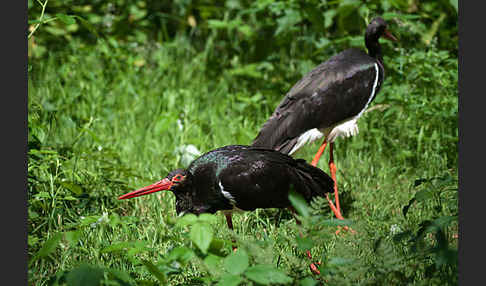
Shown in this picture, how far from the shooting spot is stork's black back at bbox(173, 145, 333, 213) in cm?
298

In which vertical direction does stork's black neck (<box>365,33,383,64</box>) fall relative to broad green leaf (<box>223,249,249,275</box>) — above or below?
above

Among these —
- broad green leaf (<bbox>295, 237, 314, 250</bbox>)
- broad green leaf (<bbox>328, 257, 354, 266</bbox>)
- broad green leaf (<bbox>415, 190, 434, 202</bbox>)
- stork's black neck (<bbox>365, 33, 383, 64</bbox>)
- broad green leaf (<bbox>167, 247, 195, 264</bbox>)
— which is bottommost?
broad green leaf (<bbox>328, 257, 354, 266</bbox>)

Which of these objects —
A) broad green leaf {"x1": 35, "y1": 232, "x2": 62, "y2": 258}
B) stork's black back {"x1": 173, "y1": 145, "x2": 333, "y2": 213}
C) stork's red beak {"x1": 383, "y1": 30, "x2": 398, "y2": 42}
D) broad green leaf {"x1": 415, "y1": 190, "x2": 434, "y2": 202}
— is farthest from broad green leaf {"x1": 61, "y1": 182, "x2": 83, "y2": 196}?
stork's red beak {"x1": 383, "y1": 30, "x2": 398, "y2": 42}

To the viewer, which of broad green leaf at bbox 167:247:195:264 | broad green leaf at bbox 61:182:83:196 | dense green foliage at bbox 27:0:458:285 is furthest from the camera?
broad green leaf at bbox 61:182:83:196

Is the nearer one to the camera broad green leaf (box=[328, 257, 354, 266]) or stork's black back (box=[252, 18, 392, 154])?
broad green leaf (box=[328, 257, 354, 266])

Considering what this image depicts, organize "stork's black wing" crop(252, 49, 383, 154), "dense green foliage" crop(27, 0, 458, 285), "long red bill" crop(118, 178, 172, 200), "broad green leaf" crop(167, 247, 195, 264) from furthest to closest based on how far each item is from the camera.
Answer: "stork's black wing" crop(252, 49, 383, 154) → "long red bill" crop(118, 178, 172, 200) → "dense green foliage" crop(27, 0, 458, 285) → "broad green leaf" crop(167, 247, 195, 264)

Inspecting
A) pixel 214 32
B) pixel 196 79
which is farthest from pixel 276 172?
pixel 214 32

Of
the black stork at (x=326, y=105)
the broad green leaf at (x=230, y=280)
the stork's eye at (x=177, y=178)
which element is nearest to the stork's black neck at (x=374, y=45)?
the black stork at (x=326, y=105)

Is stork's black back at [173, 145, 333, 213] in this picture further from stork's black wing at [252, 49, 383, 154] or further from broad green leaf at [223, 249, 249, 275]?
broad green leaf at [223, 249, 249, 275]

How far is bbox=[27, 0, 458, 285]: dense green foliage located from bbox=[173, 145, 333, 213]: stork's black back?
20cm

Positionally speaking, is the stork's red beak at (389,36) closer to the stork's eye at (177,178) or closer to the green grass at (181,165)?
the green grass at (181,165)

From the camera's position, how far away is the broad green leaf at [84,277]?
69.2 inches

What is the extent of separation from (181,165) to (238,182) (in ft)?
4.17

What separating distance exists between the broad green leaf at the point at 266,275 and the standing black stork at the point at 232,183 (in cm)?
109
